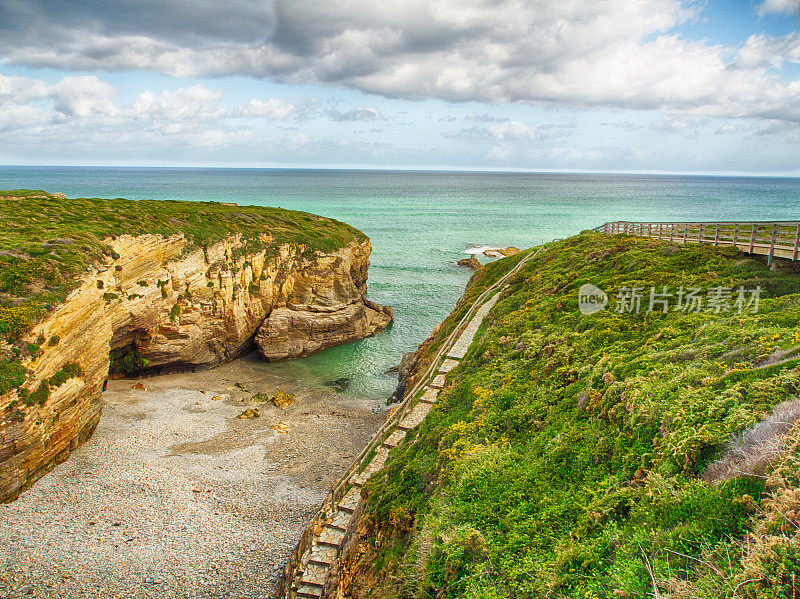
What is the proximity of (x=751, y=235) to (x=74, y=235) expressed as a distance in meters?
32.3

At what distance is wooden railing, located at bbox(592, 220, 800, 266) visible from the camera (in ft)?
51.6

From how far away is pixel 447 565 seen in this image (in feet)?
26.3

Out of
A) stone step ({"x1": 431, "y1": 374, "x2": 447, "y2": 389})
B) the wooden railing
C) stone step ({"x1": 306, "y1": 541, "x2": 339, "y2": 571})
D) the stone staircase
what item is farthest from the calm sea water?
the wooden railing

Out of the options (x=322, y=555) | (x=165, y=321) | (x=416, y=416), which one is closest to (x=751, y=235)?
(x=416, y=416)

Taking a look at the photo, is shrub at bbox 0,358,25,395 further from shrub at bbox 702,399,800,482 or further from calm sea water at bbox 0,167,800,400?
shrub at bbox 702,399,800,482

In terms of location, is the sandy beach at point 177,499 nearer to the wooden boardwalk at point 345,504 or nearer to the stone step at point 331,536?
the wooden boardwalk at point 345,504

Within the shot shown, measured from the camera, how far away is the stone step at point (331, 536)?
1309cm

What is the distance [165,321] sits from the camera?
2898 cm

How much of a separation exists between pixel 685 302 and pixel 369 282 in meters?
42.6

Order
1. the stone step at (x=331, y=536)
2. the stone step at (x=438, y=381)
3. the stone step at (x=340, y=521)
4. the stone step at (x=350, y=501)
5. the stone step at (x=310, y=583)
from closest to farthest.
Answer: the stone step at (x=310, y=583) < the stone step at (x=331, y=536) < the stone step at (x=340, y=521) < the stone step at (x=350, y=501) < the stone step at (x=438, y=381)

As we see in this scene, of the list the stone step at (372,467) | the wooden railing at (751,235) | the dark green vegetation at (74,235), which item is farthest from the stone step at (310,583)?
the wooden railing at (751,235)

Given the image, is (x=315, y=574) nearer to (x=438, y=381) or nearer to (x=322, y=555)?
(x=322, y=555)

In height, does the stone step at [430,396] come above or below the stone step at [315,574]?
above

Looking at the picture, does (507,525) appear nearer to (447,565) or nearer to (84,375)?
(447,565)
